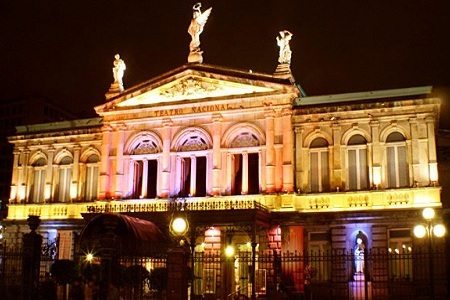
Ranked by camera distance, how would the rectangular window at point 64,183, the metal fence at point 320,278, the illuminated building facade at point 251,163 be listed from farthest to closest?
the rectangular window at point 64,183
the illuminated building facade at point 251,163
the metal fence at point 320,278

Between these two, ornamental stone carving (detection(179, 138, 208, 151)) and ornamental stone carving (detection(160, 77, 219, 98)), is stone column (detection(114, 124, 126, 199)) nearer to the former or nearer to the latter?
ornamental stone carving (detection(160, 77, 219, 98))

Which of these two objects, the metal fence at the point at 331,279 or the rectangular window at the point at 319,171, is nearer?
the metal fence at the point at 331,279

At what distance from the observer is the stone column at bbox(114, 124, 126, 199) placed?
37906 mm

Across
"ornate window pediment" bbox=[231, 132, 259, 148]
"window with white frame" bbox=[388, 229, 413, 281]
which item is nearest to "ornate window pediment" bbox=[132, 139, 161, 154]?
"ornate window pediment" bbox=[231, 132, 259, 148]

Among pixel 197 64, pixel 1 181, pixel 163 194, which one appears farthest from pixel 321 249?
pixel 1 181

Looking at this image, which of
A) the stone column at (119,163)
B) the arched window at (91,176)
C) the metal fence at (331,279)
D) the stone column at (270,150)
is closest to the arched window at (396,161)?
the metal fence at (331,279)

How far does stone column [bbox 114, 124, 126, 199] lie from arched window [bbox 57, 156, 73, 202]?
4153mm

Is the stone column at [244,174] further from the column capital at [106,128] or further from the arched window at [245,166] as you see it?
the column capital at [106,128]

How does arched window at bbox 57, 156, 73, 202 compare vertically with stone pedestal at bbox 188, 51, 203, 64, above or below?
below

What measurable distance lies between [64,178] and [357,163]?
743 inches

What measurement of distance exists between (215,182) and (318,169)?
585 centimetres

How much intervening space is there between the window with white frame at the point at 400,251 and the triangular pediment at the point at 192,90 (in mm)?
10504

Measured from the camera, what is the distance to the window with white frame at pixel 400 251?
31353 millimetres

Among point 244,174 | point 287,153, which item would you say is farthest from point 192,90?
point 287,153
